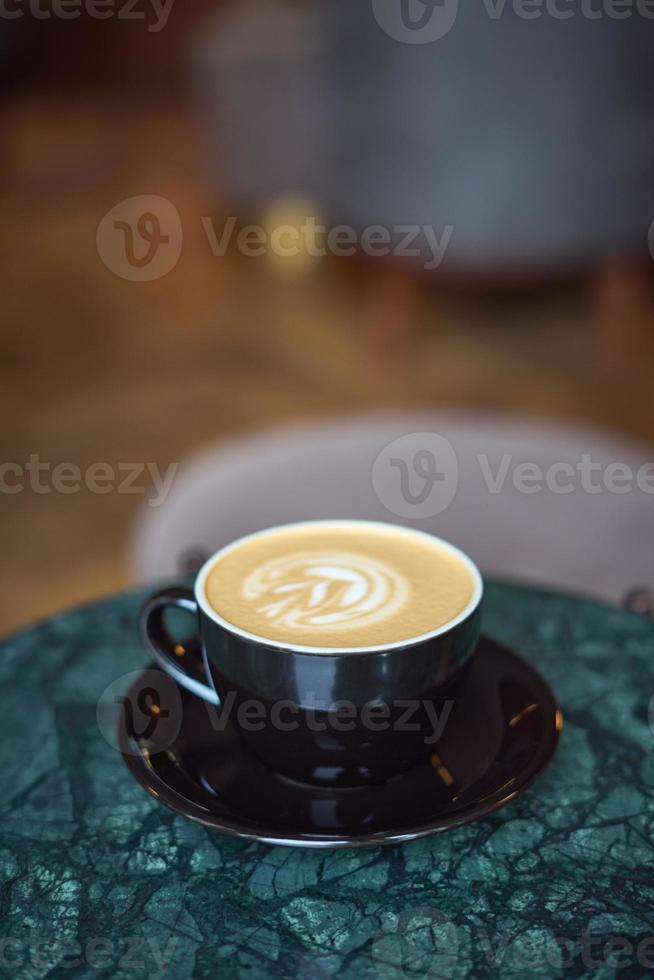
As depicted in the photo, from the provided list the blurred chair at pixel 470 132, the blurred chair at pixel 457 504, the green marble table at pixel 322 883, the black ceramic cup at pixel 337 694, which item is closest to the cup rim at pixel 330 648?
the black ceramic cup at pixel 337 694

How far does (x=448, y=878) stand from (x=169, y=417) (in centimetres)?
156

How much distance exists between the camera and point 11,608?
1.46m

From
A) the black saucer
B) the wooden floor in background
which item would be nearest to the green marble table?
the black saucer

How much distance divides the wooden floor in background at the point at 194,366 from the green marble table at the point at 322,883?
0.94 m

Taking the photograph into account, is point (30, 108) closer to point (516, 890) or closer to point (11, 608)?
point (11, 608)

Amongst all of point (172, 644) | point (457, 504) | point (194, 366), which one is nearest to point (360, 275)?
point (194, 366)

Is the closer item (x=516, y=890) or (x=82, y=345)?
(x=516, y=890)

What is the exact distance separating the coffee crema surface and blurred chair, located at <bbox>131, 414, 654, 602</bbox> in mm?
323

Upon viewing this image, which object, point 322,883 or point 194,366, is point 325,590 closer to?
point 322,883

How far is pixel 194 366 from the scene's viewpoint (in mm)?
2182

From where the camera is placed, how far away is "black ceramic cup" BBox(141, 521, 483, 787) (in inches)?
18.1

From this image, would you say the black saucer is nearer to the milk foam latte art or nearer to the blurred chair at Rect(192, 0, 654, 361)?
the milk foam latte art

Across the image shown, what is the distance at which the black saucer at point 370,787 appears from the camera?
47 centimetres

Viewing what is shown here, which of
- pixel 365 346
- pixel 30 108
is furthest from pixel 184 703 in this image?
pixel 30 108
